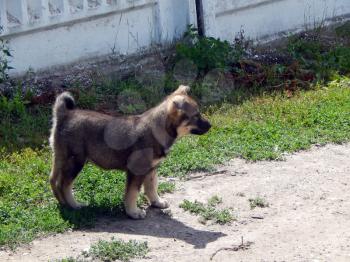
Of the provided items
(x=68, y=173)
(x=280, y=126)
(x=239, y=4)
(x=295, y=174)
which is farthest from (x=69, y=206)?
(x=239, y=4)

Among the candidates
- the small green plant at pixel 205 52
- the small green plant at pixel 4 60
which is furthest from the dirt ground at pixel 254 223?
the small green plant at pixel 4 60

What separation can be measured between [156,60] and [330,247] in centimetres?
513

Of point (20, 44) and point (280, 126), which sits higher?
point (20, 44)

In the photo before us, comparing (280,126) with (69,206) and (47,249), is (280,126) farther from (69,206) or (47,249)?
(47,249)

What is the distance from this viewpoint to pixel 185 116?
750 centimetres

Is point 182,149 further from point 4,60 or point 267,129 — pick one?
point 4,60

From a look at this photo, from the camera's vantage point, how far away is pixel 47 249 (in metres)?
6.66

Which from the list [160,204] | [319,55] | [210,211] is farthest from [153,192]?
[319,55]

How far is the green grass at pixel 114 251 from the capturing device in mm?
6398

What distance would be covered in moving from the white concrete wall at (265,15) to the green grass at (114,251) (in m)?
5.53

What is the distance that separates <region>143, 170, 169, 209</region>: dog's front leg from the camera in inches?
293

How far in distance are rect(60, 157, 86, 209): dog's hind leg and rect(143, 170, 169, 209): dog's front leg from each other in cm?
60

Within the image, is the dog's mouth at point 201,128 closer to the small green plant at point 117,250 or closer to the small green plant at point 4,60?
the small green plant at point 117,250

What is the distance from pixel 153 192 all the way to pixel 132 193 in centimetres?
33
